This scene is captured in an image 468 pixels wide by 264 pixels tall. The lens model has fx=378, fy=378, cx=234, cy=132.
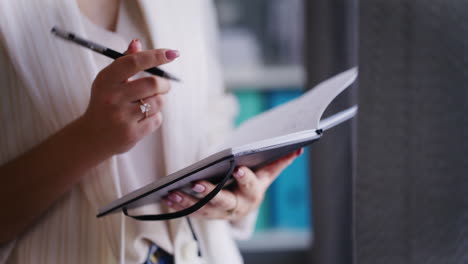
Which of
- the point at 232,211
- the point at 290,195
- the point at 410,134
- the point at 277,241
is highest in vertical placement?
the point at 410,134

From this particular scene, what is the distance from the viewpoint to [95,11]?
511 millimetres

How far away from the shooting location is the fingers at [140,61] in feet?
1.26

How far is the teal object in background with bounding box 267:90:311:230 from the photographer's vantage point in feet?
4.58

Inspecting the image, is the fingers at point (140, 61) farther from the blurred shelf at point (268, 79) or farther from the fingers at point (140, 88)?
the blurred shelf at point (268, 79)

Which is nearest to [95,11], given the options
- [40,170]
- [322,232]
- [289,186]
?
[40,170]

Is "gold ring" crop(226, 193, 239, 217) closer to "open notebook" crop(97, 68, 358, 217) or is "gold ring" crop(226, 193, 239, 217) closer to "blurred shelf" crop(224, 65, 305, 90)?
"open notebook" crop(97, 68, 358, 217)

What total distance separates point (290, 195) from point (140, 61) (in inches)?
43.9

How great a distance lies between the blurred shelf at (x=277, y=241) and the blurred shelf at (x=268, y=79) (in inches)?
21.4

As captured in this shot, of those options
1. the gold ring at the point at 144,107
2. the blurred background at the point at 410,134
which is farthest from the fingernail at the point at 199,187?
the blurred background at the point at 410,134

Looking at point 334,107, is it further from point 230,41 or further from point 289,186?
point 230,41

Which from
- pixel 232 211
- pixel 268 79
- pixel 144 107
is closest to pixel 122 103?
pixel 144 107

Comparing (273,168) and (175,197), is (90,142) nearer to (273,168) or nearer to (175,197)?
(175,197)

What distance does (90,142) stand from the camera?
43 cm

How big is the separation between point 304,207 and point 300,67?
0.54m
